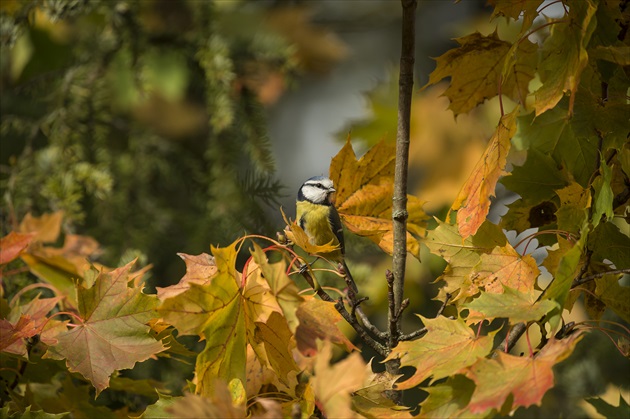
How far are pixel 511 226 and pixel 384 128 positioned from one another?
1.26 meters

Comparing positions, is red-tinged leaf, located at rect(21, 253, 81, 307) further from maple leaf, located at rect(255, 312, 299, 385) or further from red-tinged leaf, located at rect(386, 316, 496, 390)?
red-tinged leaf, located at rect(386, 316, 496, 390)

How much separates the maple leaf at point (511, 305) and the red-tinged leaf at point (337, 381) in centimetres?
12

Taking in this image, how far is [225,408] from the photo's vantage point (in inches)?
22.0

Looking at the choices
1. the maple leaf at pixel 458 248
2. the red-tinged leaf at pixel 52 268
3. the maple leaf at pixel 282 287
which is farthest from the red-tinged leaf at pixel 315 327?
the red-tinged leaf at pixel 52 268

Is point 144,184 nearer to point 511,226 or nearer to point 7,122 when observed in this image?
point 7,122

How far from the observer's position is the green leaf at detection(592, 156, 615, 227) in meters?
0.62

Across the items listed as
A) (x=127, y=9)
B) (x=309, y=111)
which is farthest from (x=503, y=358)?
(x=309, y=111)

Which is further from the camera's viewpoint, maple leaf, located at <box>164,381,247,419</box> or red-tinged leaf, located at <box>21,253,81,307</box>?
red-tinged leaf, located at <box>21,253,81,307</box>

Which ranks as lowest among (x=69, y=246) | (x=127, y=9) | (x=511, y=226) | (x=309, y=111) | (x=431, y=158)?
(x=309, y=111)

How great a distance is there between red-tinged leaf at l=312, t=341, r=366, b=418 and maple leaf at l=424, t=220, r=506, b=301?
0.64 ft

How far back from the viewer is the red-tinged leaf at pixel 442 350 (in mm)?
608

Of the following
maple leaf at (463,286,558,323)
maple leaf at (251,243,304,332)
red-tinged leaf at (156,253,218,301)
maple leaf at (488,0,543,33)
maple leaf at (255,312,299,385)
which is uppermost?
maple leaf at (488,0,543,33)

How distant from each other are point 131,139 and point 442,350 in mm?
1317

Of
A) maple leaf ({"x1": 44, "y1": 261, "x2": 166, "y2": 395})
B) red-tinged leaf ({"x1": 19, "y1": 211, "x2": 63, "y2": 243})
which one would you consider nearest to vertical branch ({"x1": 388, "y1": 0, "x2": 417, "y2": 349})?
maple leaf ({"x1": 44, "y1": 261, "x2": 166, "y2": 395})
